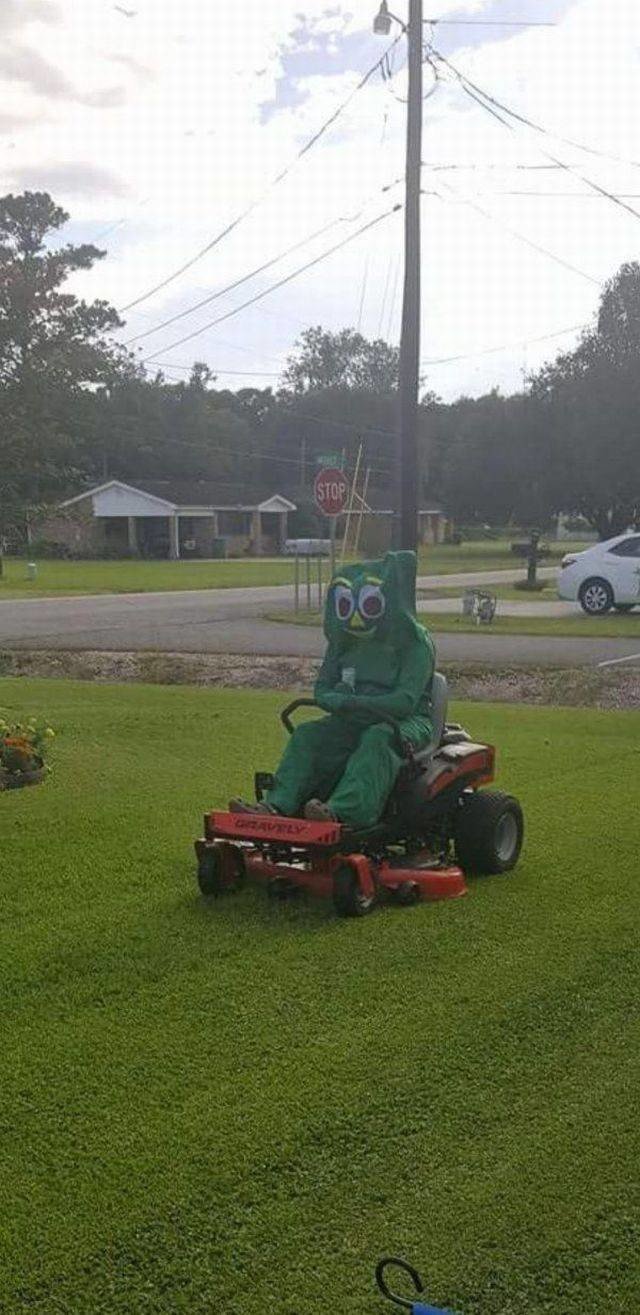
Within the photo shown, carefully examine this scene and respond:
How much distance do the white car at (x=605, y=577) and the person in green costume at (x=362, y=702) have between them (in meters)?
16.7

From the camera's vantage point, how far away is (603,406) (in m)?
44.8

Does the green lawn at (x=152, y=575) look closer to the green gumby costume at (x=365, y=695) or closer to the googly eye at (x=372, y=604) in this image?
the green gumby costume at (x=365, y=695)

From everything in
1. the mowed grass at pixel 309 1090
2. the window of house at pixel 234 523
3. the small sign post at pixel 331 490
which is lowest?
the mowed grass at pixel 309 1090

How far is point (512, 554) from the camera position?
6022 centimetres

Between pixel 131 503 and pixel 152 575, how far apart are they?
74.6 feet

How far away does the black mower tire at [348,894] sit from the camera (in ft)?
17.1

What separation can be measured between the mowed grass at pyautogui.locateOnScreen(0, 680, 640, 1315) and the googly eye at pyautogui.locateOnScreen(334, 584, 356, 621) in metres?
1.38

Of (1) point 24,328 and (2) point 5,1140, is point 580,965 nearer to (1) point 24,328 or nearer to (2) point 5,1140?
(2) point 5,1140

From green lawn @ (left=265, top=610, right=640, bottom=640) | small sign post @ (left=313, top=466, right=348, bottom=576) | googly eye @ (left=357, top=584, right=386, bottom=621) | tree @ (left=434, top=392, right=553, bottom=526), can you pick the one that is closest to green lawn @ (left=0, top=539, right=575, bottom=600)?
tree @ (left=434, top=392, right=553, bottom=526)

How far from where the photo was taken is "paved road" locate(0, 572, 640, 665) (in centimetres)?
1642

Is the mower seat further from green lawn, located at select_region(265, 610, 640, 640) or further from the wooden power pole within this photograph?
A: green lawn, located at select_region(265, 610, 640, 640)

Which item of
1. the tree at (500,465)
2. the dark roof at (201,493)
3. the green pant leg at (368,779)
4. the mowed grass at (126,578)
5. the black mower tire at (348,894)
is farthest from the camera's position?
the dark roof at (201,493)

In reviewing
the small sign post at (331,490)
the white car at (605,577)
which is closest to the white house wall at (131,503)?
the white car at (605,577)

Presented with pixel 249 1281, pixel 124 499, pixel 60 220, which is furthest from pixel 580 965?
pixel 124 499
